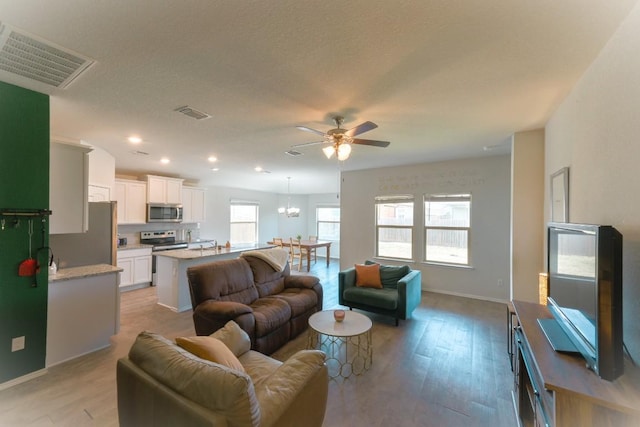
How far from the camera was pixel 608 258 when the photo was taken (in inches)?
44.7

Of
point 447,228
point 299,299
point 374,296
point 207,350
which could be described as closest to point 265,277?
point 299,299

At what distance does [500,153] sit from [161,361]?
17.8 feet

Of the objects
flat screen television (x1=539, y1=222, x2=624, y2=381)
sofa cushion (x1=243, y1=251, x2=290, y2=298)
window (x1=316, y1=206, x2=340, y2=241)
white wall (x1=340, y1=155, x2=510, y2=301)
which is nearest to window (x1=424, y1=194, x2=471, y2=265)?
white wall (x1=340, y1=155, x2=510, y2=301)

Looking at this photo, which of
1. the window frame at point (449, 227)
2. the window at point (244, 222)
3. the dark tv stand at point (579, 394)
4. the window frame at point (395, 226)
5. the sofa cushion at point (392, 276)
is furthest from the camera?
the window at point (244, 222)

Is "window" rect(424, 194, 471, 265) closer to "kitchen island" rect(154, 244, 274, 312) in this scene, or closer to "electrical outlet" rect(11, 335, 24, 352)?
"kitchen island" rect(154, 244, 274, 312)

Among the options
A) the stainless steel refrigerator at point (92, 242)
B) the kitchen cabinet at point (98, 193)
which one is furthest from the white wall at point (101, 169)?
the stainless steel refrigerator at point (92, 242)

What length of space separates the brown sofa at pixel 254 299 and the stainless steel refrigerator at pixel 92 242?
1891 millimetres

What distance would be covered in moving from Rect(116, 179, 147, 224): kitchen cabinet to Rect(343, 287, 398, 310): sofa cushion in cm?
470

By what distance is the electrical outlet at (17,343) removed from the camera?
7.49 ft

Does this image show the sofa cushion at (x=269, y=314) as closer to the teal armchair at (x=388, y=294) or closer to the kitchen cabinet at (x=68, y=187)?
the teal armchair at (x=388, y=294)

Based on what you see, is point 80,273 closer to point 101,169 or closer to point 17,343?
point 17,343

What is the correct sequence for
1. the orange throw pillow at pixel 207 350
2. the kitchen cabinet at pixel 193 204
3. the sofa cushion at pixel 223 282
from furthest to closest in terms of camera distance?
the kitchen cabinet at pixel 193 204 → the sofa cushion at pixel 223 282 → the orange throw pillow at pixel 207 350

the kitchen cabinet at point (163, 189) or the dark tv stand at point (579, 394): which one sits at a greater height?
the kitchen cabinet at point (163, 189)

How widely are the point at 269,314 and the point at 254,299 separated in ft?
1.93
